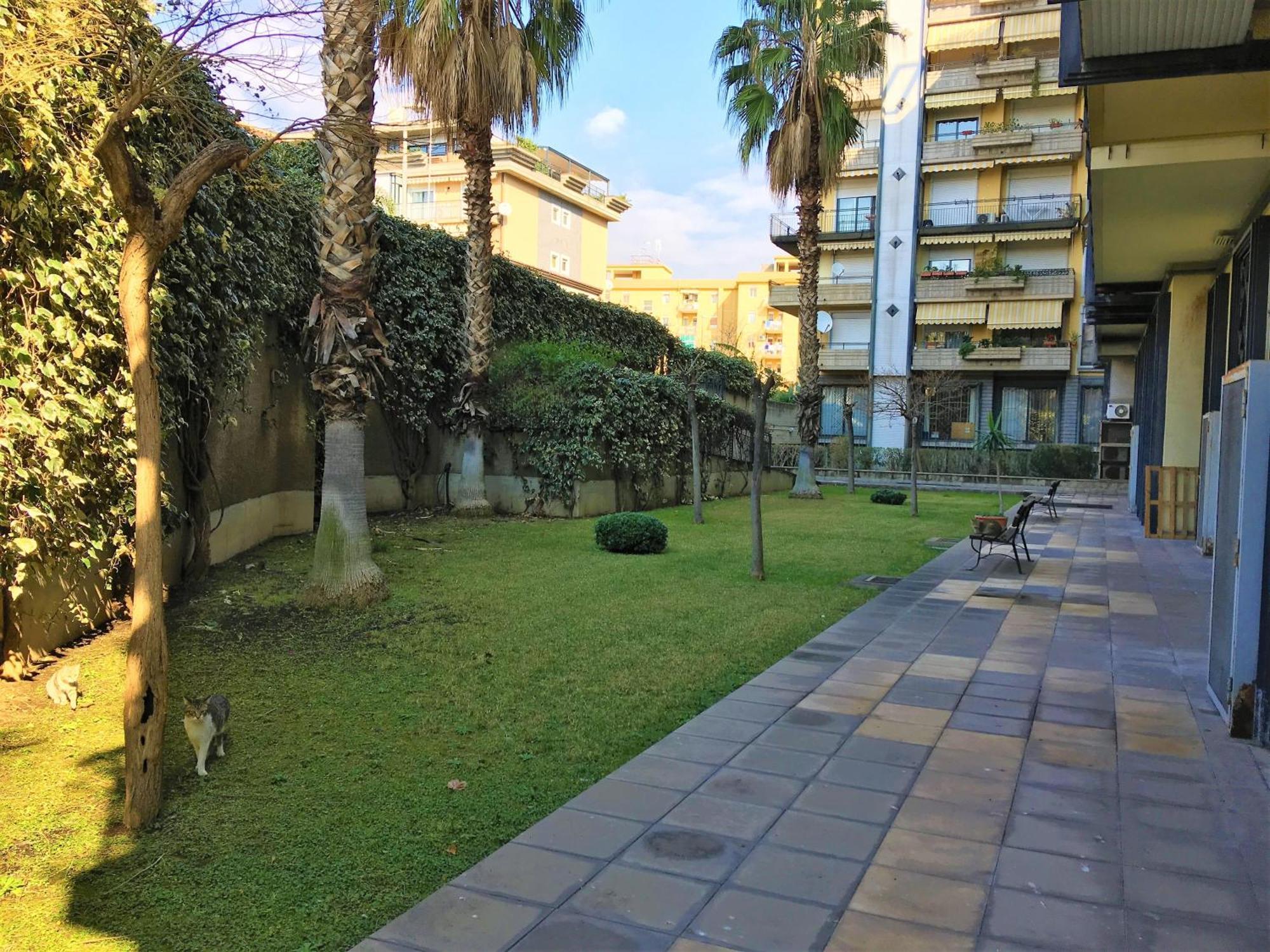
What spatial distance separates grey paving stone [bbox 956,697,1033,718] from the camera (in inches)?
207

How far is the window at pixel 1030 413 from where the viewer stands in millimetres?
35562

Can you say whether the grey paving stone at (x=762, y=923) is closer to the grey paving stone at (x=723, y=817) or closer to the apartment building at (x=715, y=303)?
the grey paving stone at (x=723, y=817)

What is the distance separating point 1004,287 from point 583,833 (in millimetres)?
35830

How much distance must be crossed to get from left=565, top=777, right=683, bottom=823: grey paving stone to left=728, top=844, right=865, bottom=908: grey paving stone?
51 centimetres

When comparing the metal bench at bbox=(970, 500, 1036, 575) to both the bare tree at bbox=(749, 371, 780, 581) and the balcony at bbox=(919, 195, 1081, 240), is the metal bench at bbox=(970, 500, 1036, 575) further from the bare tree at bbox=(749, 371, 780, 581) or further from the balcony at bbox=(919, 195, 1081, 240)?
the balcony at bbox=(919, 195, 1081, 240)

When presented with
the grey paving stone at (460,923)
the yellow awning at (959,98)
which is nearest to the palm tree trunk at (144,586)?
the grey paving stone at (460,923)

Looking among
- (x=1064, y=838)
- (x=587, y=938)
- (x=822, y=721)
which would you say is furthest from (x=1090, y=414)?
(x=587, y=938)

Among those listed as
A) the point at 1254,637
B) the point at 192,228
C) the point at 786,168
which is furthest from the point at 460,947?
the point at 786,168

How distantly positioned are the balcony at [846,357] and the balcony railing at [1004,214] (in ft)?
17.6

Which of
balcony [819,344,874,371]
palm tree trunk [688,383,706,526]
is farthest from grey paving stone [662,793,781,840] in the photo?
balcony [819,344,874,371]

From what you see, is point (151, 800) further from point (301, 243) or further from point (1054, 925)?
point (301, 243)

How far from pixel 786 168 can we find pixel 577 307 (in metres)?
5.80

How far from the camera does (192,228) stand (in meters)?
6.67

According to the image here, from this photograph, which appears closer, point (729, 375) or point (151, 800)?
point (151, 800)
